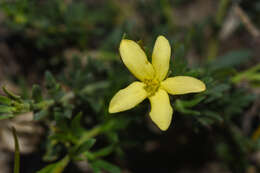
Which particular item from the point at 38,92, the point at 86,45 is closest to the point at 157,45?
the point at 38,92

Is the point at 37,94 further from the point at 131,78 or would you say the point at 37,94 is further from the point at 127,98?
the point at 131,78

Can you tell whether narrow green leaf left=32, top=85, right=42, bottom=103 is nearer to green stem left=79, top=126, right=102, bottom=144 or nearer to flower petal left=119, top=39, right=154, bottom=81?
green stem left=79, top=126, right=102, bottom=144

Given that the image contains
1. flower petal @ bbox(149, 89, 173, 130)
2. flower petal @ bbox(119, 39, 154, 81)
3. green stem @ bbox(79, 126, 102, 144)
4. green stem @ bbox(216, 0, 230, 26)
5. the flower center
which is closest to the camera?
flower petal @ bbox(149, 89, 173, 130)

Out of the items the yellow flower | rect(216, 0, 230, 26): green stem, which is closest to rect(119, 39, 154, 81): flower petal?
the yellow flower

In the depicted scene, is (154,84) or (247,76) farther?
(247,76)

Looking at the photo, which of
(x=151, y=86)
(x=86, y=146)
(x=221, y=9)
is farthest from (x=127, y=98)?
(x=221, y=9)

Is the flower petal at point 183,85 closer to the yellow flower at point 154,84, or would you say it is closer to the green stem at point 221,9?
the yellow flower at point 154,84
